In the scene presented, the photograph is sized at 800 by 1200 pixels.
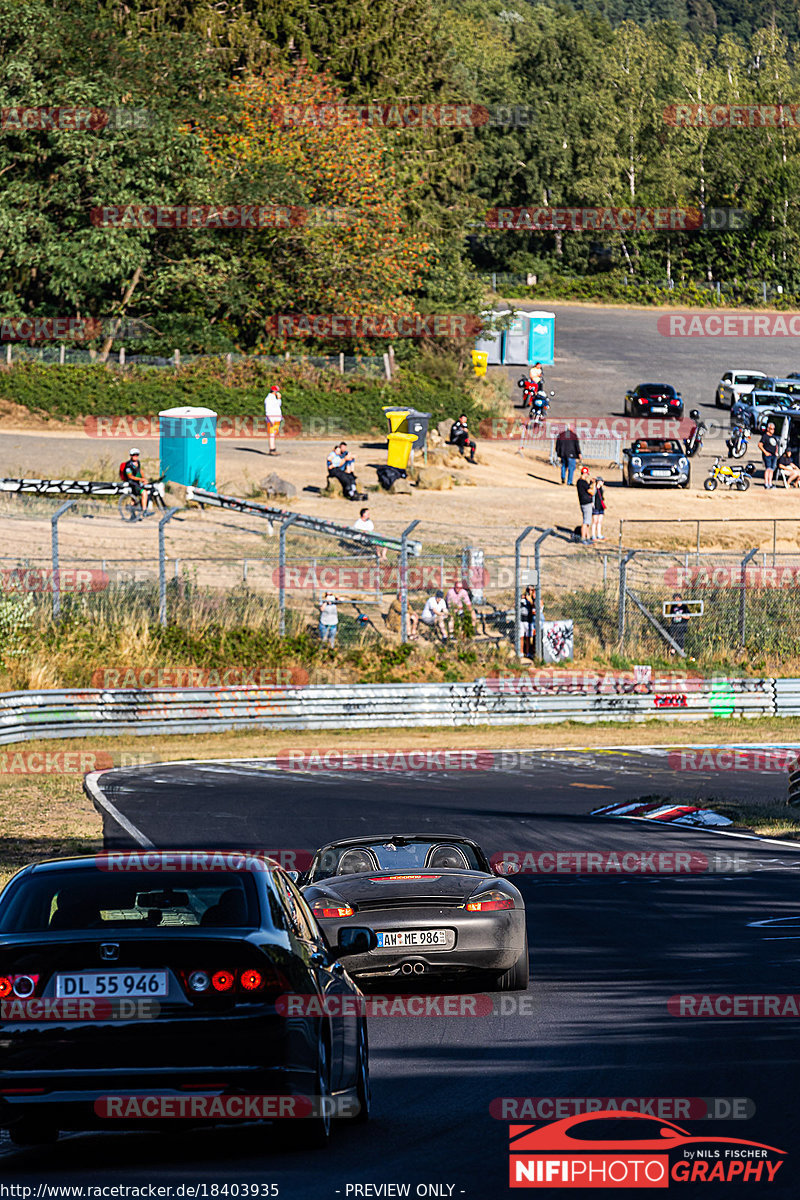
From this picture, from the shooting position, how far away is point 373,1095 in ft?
24.4

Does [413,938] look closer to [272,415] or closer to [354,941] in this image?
[354,941]

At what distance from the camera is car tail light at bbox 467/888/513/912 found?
9804mm

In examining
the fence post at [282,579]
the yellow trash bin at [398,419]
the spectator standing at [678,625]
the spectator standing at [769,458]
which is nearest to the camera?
the fence post at [282,579]

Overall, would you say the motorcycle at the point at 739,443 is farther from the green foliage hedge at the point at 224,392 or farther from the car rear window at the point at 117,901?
the car rear window at the point at 117,901

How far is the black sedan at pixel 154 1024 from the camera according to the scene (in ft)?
18.6

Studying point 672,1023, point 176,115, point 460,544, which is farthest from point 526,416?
point 672,1023

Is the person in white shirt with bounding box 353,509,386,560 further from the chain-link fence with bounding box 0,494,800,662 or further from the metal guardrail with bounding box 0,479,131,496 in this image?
the metal guardrail with bounding box 0,479,131,496

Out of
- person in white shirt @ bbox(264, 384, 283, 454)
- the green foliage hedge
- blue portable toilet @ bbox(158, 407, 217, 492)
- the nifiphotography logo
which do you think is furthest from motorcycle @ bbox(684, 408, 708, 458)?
the nifiphotography logo

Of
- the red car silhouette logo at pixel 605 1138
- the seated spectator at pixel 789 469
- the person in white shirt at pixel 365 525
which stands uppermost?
the seated spectator at pixel 789 469

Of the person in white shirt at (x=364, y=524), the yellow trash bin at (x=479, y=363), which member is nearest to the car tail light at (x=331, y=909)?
the person in white shirt at (x=364, y=524)

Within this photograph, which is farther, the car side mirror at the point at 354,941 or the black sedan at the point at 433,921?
the black sedan at the point at 433,921

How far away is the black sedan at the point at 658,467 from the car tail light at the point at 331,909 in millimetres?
38635

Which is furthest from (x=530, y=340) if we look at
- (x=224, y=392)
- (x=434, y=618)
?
(x=434, y=618)

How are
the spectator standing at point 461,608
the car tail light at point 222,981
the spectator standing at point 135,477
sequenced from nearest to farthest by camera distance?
the car tail light at point 222,981 → the spectator standing at point 461,608 → the spectator standing at point 135,477
